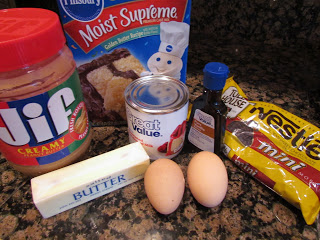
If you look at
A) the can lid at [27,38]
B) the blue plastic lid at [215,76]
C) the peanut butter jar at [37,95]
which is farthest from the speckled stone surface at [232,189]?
the can lid at [27,38]

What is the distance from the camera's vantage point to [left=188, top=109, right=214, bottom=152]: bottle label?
0.75 m

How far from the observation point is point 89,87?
0.80m

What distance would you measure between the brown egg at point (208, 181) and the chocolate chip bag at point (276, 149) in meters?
0.13

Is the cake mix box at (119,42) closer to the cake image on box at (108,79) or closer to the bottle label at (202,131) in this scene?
the cake image on box at (108,79)

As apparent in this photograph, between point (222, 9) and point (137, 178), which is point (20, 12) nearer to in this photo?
point (137, 178)

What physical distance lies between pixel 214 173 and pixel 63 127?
14.9 inches

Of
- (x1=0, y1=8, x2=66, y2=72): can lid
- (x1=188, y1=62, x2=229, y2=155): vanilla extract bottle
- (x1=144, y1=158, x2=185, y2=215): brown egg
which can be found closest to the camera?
(x1=0, y1=8, x2=66, y2=72): can lid

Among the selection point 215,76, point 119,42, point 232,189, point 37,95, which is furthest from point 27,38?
point 232,189

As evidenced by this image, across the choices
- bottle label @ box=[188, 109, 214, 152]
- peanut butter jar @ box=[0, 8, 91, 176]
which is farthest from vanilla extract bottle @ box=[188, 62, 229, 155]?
peanut butter jar @ box=[0, 8, 91, 176]

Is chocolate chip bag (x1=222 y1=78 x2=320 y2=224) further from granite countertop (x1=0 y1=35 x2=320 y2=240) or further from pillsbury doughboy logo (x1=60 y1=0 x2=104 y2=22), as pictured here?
pillsbury doughboy logo (x1=60 y1=0 x2=104 y2=22)

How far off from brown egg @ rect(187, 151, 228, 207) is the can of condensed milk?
10cm

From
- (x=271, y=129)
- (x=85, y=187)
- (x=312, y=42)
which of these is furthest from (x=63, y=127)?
(x=312, y=42)

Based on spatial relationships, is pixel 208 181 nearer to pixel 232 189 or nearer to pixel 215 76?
pixel 232 189

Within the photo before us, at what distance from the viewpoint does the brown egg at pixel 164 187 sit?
1.95 ft
